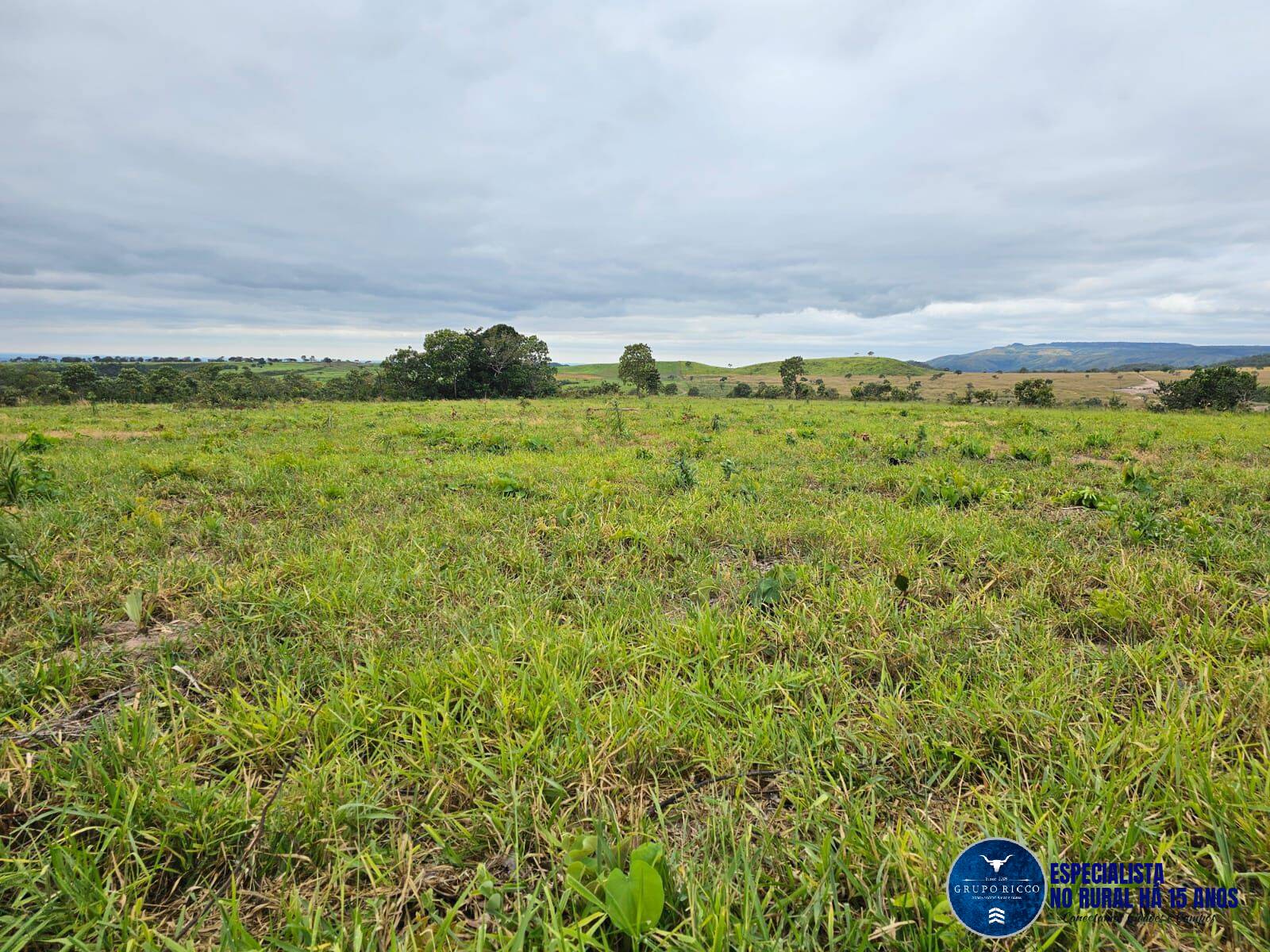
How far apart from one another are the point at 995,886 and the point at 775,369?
579 ft

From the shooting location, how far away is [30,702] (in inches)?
97.2

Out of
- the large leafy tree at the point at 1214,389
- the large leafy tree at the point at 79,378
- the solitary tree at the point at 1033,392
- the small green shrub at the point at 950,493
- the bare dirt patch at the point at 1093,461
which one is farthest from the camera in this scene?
the large leafy tree at the point at 79,378

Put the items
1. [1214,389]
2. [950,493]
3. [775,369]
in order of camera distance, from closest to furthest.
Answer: [950,493]
[1214,389]
[775,369]

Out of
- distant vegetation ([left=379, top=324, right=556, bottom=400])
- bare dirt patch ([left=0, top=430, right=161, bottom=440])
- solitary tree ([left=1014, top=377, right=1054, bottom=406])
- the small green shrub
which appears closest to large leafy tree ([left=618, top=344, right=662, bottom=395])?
distant vegetation ([left=379, top=324, right=556, bottom=400])

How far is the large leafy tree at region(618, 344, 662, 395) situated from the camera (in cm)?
6481

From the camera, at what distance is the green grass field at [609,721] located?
5.29ft

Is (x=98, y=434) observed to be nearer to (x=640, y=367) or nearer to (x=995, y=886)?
(x=995, y=886)

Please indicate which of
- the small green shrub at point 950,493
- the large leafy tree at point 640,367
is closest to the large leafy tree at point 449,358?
the large leafy tree at point 640,367

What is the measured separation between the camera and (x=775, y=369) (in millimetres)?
167875

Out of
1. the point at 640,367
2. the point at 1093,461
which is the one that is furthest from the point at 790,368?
the point at 1093,461

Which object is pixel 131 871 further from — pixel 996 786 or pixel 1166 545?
pixel 1166 545

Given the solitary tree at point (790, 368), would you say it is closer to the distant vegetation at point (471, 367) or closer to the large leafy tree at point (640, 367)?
the large leafy tree at point (640, 367)

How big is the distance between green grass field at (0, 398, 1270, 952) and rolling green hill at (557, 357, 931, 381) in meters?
131

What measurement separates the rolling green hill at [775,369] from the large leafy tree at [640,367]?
2607 inches
